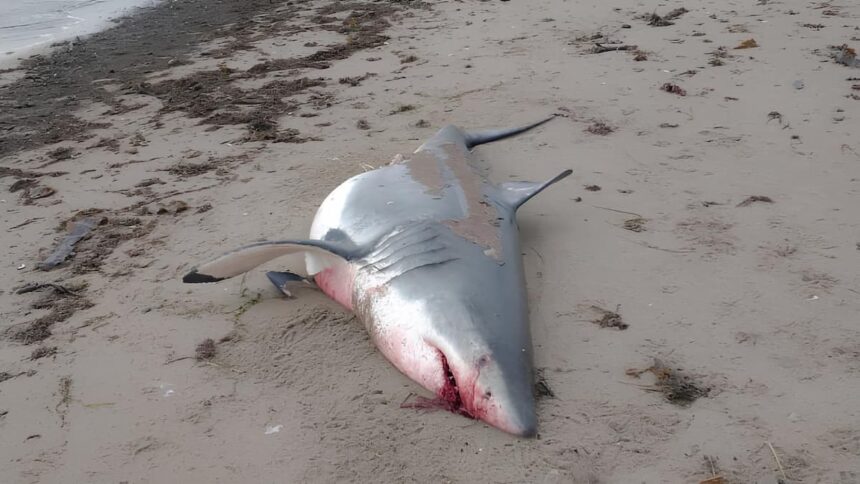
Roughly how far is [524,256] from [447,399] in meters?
1.42

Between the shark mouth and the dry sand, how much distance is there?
0.04 meters

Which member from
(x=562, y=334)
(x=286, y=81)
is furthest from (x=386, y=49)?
(x=562, y=334)

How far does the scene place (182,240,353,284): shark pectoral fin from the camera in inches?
132

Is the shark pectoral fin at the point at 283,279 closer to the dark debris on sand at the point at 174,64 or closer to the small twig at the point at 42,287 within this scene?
the small twig at the point at 42,287

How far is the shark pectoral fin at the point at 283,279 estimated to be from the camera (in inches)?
144

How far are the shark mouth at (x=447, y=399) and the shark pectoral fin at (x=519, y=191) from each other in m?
1.47

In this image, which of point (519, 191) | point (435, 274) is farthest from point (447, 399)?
point (519, 191)

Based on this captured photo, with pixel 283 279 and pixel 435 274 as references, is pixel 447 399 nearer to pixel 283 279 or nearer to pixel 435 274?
pixel 435 274

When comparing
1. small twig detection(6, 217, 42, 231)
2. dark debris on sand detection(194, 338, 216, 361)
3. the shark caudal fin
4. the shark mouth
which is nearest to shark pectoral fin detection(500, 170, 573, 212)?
the shark caudal fin

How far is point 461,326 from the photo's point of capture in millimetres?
2760

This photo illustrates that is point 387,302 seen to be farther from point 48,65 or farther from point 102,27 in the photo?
point 102,27

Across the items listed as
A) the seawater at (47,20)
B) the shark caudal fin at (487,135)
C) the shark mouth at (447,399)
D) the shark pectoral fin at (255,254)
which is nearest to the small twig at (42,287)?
the shark pectoral fin at (255,254)

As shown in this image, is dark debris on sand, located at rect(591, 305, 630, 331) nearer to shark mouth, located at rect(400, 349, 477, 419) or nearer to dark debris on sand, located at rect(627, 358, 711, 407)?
dark debris on sand, located at rect(627, 358, 711, 407)

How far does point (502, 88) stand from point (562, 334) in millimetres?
3979
